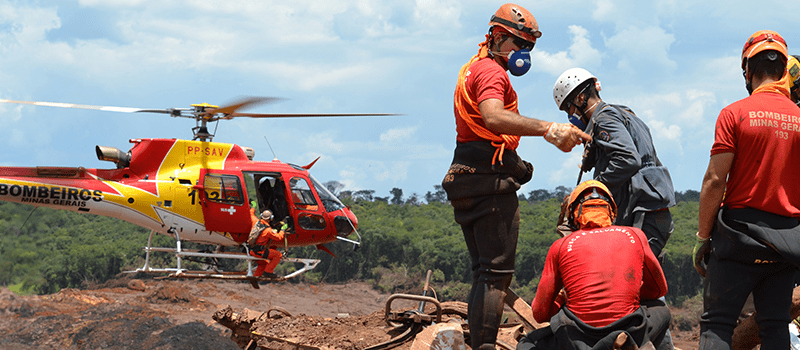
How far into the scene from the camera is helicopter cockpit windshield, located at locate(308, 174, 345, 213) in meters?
13.1

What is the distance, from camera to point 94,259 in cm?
2697

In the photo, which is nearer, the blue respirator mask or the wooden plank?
the blue respirator mask

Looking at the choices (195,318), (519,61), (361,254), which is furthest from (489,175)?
(361,254)

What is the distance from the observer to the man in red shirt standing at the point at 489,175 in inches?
129

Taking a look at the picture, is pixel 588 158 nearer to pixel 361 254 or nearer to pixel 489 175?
pixel 489 175

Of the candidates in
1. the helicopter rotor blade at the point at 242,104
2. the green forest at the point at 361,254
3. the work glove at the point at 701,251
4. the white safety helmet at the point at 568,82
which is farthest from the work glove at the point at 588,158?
the green forest at the point at 361,254

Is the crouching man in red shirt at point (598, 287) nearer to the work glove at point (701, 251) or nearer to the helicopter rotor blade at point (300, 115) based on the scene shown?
the work glove at point (701, 251)

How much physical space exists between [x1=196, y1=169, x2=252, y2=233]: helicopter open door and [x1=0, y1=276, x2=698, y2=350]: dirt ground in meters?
1.64

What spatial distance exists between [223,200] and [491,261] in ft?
31.4

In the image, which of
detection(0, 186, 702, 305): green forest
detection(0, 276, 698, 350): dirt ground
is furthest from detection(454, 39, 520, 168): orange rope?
detection(0, 186, 702, 305): green forest

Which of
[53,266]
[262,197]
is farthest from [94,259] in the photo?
[262,197]

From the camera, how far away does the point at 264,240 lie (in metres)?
12.3

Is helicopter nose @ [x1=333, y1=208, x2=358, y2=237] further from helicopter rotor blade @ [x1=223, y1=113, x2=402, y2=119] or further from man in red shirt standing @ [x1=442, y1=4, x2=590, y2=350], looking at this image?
man in red shirt standing @ [x1=442, y1=4, x2=590, y2=350]

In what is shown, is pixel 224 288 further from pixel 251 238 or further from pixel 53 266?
pixel 251 238
